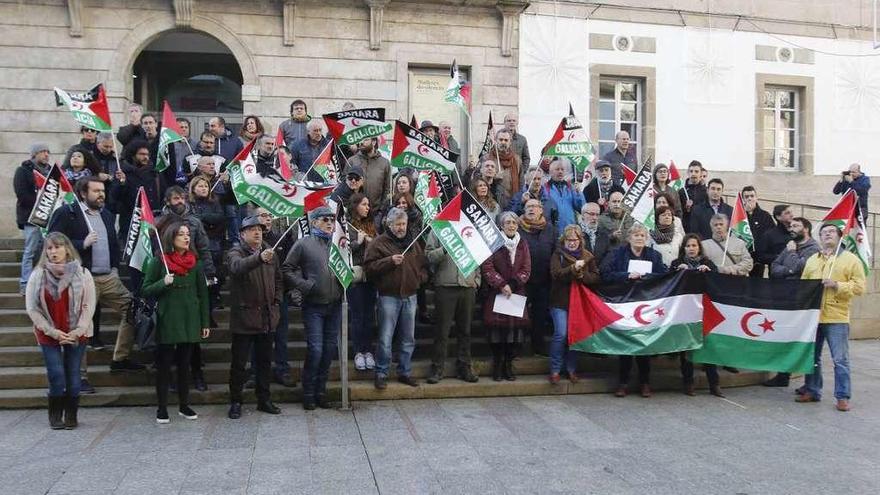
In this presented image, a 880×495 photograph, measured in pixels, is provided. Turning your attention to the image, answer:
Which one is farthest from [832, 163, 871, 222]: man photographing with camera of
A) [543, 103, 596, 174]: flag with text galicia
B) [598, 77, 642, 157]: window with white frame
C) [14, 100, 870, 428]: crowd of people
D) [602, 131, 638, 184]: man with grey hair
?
[543, 103, 596, 174]: flag with text galicia

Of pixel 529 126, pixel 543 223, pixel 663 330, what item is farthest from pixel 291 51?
pixel 663 330

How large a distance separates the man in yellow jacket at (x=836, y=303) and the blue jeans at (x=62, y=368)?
8.14 metres

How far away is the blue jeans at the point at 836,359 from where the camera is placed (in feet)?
26.5

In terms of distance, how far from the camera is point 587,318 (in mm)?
8523

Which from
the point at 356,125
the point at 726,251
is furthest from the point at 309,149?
the point at 726,251

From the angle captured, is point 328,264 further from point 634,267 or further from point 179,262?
point 634,267

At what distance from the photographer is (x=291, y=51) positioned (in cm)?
1425

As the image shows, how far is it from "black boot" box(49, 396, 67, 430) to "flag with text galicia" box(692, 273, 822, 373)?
23.3ft

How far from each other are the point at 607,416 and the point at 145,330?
16.2 ft

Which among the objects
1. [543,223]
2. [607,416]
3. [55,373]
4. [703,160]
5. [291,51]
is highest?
[291,51]

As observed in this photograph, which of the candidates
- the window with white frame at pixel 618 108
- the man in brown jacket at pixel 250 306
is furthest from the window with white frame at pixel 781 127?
the man in brown jacket at pixel 250 306

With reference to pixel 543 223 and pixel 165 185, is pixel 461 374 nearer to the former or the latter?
pixel 543 223

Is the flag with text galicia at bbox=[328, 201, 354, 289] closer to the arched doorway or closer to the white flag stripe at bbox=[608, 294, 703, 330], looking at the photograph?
the white flag stripe at bbox=[608, 294, 703, 330]

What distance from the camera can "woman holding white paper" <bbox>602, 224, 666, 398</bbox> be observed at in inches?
335
